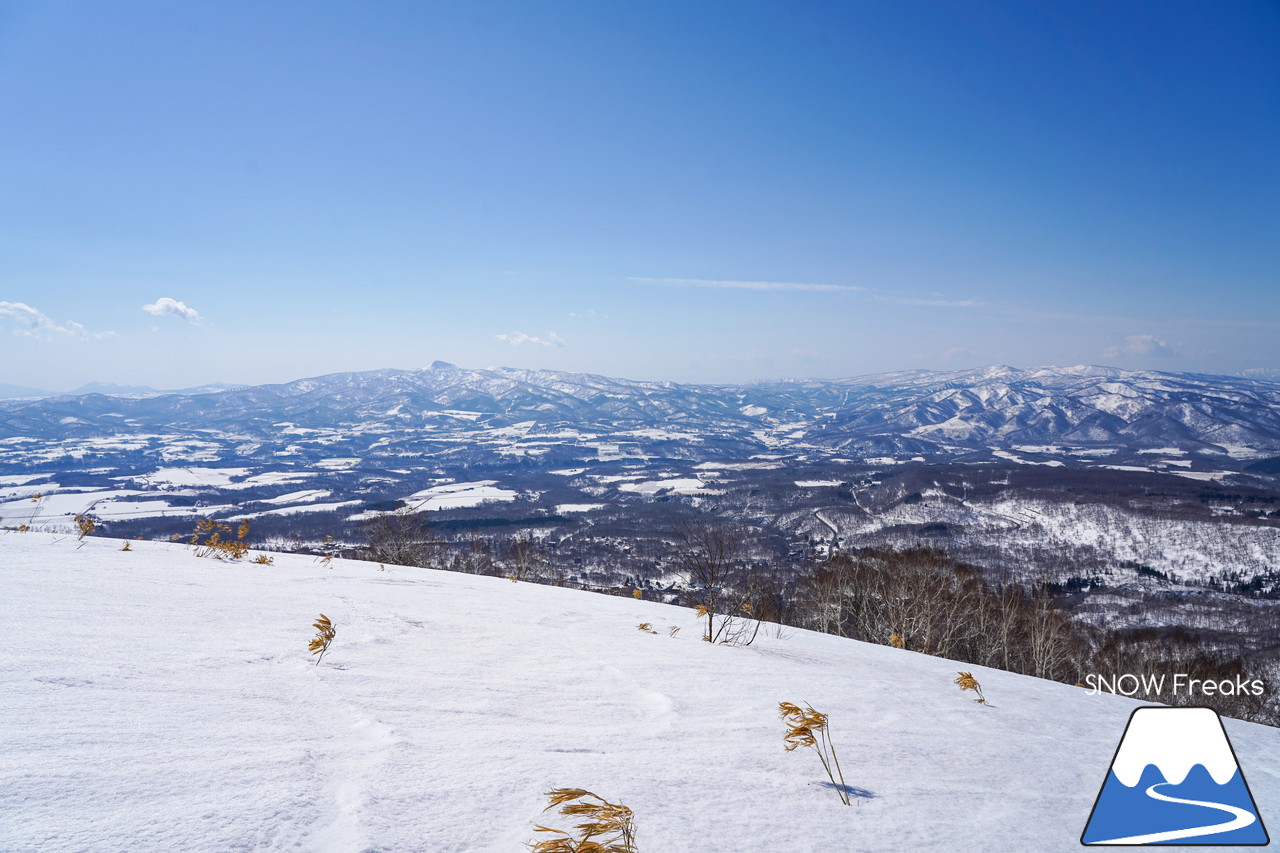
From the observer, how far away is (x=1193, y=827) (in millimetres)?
2361

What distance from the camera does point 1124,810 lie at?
2.50m

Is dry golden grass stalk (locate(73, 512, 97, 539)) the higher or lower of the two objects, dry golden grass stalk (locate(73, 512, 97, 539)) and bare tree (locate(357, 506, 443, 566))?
the higher

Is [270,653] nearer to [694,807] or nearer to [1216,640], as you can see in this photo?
[694,807]

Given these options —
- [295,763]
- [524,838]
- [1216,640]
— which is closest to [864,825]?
[524,838]

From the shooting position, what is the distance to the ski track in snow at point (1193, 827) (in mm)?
2312

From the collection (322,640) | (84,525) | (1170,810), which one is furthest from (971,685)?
(84,525)

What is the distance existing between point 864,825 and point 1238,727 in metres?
5.10

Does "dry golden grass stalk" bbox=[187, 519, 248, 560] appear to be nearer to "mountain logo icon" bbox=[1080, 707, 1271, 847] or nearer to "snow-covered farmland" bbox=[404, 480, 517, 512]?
"mountain logo icon" bbox=[1080, 707, 1271, 847]

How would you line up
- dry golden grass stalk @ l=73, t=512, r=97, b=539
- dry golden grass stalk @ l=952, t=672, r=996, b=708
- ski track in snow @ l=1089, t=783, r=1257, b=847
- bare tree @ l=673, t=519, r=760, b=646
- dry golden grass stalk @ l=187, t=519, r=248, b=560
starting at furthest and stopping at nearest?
dry golden grass stalk @ l=187, t=519, r=248, b=560
bare tree @ l=673, t=519, r=760, b=646
dry golden grass stalk @ l=73, t=512, r=97, b=539
dry golden grass stalk @ l=952, t=672, r=996, b=708
ski track in snow @ l=1089, t=783, r=1257, b=847

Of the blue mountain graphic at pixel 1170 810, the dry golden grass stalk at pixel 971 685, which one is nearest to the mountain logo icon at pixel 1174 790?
the blue mountain graphic at pixel 1170 810

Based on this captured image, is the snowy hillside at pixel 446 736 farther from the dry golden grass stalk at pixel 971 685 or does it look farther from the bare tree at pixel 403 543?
the bare tree at pixel 403 543

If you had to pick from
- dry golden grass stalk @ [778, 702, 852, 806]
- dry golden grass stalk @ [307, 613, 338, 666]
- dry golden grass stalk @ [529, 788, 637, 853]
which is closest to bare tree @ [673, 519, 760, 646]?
dry golden grass stalk @ [778, 702, 852, 806]

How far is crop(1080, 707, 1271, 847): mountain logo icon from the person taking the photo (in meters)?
2.38

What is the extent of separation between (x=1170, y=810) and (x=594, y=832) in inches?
99.7
